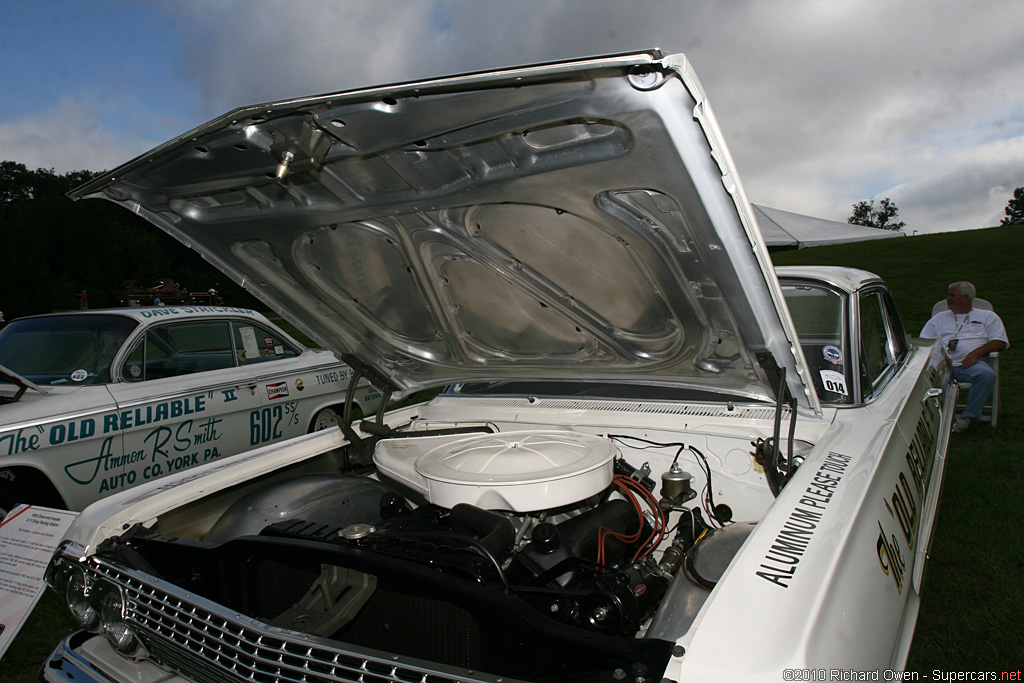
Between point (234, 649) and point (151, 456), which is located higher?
point (151, 456)

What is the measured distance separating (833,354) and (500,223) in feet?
5.50

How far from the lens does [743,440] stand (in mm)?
2262

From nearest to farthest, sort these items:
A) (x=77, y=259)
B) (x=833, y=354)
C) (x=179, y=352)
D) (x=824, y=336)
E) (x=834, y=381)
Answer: (x=834, y=381) < (x=833, y=354) < (x=824, y=336) < (x=179, y=352) < (x=77, y=259)

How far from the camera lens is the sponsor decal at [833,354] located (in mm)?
2601

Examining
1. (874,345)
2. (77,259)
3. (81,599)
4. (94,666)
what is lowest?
(94,666)

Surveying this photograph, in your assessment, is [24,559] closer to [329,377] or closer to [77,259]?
[329,377]

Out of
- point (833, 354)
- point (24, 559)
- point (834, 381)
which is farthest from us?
point (833, 354)

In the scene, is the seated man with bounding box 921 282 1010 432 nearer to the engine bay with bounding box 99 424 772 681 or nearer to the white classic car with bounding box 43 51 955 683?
the white classic car with bounding box 43 51 955 683

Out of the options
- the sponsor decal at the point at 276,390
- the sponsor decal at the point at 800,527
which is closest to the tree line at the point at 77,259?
the sponsor decal at the point at 276,390

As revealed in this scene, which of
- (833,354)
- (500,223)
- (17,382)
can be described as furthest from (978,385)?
(17,382)

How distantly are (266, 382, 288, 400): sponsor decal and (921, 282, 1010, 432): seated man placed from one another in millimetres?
5976

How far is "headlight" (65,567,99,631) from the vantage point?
1701mm

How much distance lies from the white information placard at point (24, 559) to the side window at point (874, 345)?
124 inches

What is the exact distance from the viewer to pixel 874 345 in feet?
10.0
